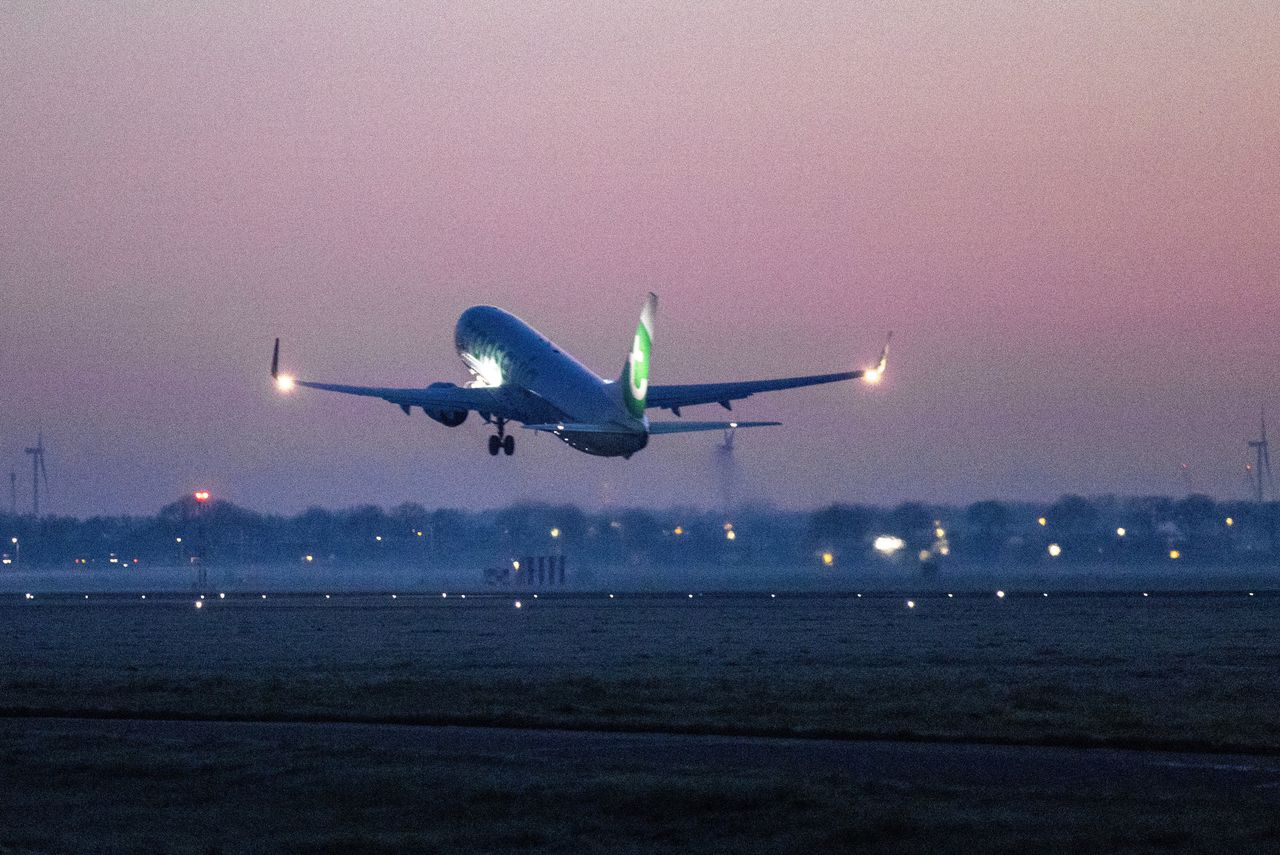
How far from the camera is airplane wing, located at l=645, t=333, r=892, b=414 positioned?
77812 mm

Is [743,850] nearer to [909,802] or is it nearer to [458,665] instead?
[909,802]

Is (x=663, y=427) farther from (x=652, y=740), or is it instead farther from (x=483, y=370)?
(x=652, y=740)

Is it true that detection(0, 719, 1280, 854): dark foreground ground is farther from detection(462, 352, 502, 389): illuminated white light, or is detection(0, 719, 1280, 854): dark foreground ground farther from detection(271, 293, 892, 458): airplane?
detection(462, 352, 502, 389): illuminated white light

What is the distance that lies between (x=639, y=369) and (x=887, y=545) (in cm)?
4009

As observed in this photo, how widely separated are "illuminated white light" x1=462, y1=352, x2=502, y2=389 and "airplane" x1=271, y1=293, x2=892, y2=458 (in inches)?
1.8

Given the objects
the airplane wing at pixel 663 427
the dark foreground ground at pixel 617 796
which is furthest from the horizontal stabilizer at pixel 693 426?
the dark foreground ground at pixel 617 796

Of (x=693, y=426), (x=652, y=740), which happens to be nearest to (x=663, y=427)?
(x=693, y=426)

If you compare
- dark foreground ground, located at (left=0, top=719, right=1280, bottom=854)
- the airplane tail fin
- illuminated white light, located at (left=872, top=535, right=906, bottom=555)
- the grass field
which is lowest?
dark foreground ground, located at (left=0, top=719, right=1280, bottom=854)

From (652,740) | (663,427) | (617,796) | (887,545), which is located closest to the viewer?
(617,796)

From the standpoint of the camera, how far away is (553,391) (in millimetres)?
76250

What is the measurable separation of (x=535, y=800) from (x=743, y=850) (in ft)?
13.8

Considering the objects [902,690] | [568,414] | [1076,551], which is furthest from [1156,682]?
[1076,551]

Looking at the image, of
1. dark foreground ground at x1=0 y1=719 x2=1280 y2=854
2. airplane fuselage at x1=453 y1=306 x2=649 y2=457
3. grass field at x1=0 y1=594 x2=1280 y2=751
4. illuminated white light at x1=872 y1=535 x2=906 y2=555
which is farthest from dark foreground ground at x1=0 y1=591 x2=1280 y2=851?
illuminated white light at x1=872 y1=535 x2=906 y2=555

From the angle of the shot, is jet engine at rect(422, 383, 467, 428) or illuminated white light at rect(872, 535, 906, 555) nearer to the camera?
jet engine at rect(422, 383, 467, 428)
